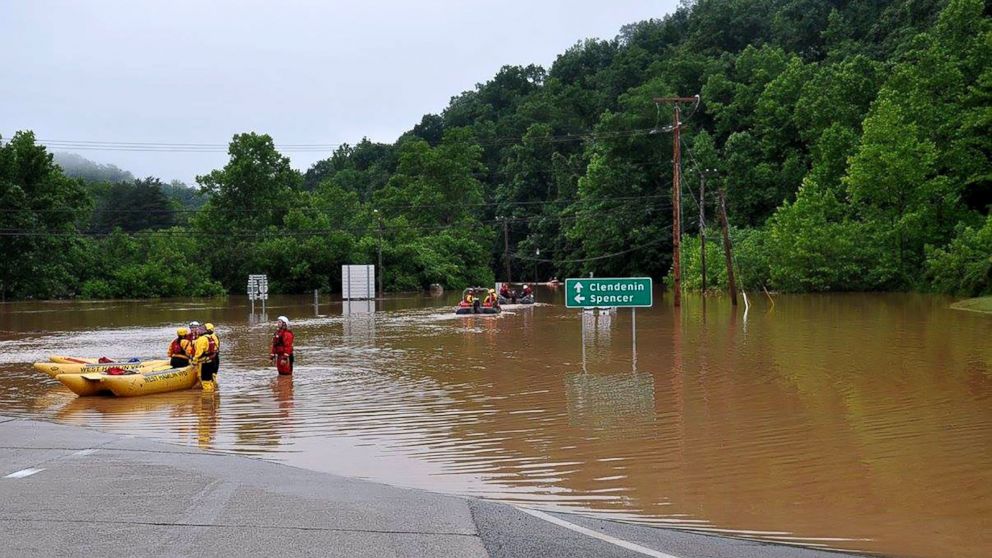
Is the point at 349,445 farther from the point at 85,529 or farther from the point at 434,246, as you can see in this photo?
the point at 434,246

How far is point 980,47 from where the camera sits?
2416 inches

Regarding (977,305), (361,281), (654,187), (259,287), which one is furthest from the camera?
(654,187)

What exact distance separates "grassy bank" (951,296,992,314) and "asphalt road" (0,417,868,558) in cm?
3341

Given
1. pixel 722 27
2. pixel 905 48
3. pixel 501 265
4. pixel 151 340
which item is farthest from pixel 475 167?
pixel 151 340

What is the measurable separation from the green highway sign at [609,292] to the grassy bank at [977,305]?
2149 centimetres

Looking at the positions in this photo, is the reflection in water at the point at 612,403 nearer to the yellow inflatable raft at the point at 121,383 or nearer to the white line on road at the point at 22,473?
the white line on road at the point at 22,473

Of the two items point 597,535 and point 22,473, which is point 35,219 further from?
point 597,535

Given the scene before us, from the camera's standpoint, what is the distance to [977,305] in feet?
128

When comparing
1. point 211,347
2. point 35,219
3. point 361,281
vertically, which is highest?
point 35,219

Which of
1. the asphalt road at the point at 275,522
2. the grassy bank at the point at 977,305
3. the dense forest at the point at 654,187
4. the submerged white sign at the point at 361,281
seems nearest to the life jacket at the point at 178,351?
the asphalt road at the point at 275,522

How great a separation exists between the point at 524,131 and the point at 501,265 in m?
25.3

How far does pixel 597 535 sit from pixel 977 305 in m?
37.3

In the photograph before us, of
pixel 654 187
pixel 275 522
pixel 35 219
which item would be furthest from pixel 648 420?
pixel 654 187

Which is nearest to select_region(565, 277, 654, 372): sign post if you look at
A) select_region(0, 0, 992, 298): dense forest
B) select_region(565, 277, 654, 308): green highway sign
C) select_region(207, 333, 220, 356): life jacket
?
select_region(565, 277, 654, 308): green highway sign
